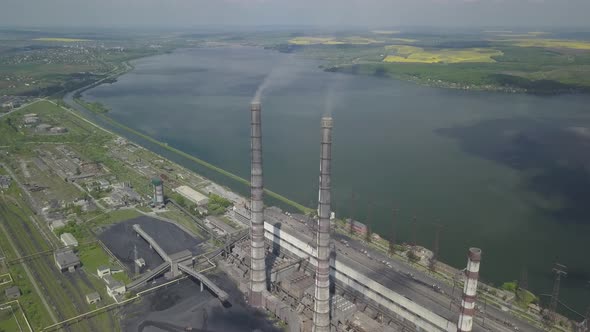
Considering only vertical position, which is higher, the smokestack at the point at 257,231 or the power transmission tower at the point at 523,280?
the smokestack at the point at 257,231

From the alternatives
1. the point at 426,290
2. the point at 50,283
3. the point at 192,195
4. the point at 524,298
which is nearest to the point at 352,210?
the point at 192,195

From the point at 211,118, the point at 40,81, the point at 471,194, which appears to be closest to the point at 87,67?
the point at 40,81

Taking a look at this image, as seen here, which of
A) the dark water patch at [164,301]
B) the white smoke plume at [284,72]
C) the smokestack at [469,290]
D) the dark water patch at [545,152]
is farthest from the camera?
the white smoke plume at [284,72]

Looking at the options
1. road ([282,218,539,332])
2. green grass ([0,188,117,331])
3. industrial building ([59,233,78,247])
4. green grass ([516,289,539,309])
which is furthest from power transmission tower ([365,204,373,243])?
industrial building ([59,233,78,247])

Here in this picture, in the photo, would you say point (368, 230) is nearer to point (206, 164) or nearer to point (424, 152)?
point (206, 164)

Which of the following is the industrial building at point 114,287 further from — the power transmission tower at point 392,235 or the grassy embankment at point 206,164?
the power transmission tower at point 392,235

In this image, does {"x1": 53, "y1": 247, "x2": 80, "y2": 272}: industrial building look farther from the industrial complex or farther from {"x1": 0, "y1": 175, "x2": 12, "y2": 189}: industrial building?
{"x1": 0, "y1": 175, "x2": 12, "y2": 189}: industrial building

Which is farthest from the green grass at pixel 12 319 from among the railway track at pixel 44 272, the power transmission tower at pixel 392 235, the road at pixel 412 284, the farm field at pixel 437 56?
the farm field at pixel 437 56

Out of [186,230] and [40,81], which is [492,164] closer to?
[186,230]
